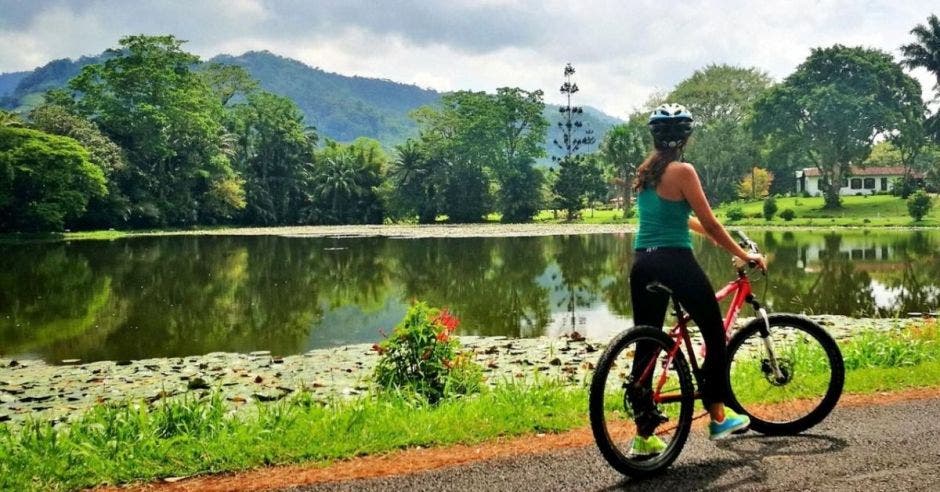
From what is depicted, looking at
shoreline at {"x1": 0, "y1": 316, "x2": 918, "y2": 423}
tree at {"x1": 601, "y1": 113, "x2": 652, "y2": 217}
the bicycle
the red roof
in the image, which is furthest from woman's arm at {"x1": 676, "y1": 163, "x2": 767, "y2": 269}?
the red roof

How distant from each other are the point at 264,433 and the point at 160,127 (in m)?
62.5

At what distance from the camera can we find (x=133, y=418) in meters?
5.55

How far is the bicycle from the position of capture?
418cm

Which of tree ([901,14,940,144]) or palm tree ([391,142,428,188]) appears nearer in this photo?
tree ([901,14,940,144])

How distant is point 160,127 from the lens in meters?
60.6

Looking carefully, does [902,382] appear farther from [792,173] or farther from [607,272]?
[792,173]

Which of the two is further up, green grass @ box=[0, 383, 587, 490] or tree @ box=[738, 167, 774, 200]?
tree @ box=[738, 167, 774, 200]

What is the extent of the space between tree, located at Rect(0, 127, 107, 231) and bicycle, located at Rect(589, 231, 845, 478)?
50.9 meters

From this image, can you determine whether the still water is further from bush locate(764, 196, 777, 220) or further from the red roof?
the red roof

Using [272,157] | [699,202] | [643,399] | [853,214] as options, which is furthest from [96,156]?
[853,214]

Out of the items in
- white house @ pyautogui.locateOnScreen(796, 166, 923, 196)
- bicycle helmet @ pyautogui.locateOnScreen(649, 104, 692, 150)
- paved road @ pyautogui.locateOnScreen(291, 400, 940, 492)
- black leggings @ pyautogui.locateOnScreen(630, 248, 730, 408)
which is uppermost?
white house @ pyautogui.locateOnScreen(796, 166, 923, 196)

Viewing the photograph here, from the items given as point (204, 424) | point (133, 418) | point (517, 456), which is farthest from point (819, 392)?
point (133, 418)

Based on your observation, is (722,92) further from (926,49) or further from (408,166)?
(408,166)

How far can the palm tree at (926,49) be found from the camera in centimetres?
6006
